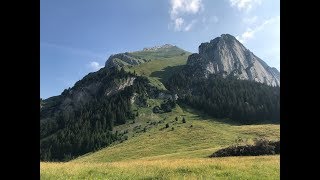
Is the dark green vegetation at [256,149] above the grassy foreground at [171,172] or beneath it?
beneath

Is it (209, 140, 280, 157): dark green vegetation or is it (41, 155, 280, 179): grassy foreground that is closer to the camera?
(41, 155, 280, 179): grassy foreground

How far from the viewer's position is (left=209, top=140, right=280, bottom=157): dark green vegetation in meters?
55.6

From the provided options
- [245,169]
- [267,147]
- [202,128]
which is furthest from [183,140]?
[245,169]

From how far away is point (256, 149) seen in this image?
187 feet

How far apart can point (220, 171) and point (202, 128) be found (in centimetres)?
14121

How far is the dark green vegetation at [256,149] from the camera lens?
55.6m

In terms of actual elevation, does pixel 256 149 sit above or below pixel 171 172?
below

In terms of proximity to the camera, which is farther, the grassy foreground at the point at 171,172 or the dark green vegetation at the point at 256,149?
the dark green vegetation at the point at 256,149

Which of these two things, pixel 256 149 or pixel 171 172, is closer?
pixel 171 172

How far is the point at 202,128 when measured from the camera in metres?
170

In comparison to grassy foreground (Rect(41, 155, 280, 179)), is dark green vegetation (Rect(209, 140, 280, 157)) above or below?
below
